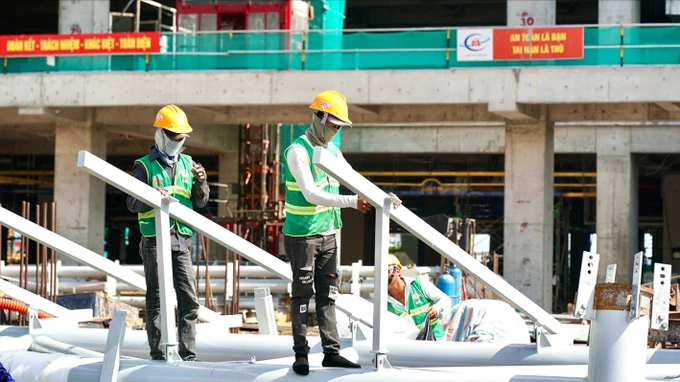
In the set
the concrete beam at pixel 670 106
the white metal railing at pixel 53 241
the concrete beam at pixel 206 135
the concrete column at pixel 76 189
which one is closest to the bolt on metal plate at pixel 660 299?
the white metal railing at pixel 53 241

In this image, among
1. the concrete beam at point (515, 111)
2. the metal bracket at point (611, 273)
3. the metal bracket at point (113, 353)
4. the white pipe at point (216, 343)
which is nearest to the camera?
the metal bracket at point (611, 273)

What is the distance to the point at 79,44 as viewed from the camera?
25.3 m

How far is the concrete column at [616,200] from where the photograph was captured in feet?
95.9

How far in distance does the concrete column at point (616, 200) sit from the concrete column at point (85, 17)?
12479 millimetres

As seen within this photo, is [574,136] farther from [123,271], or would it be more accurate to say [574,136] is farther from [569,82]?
[123,271]

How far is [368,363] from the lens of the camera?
8.91 m

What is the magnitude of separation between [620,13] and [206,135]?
449 inches

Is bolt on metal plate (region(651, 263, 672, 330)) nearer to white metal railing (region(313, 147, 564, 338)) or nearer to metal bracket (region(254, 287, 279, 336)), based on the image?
white metal railing (region(313, 147, 564, 338))

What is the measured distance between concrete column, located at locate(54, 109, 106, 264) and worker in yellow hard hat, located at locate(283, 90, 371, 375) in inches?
832

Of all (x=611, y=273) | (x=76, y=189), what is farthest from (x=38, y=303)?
(x=76, y=189)

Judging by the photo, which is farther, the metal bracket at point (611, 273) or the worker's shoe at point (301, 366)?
the worker's shoe at point (301, 366)

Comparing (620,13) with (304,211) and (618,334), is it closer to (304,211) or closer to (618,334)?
(304,211)

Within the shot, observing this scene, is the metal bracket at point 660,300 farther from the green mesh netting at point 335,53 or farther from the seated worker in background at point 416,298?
the green mesh netting at point 335,53

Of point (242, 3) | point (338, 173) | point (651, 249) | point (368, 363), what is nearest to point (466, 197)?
point (651, 249)
